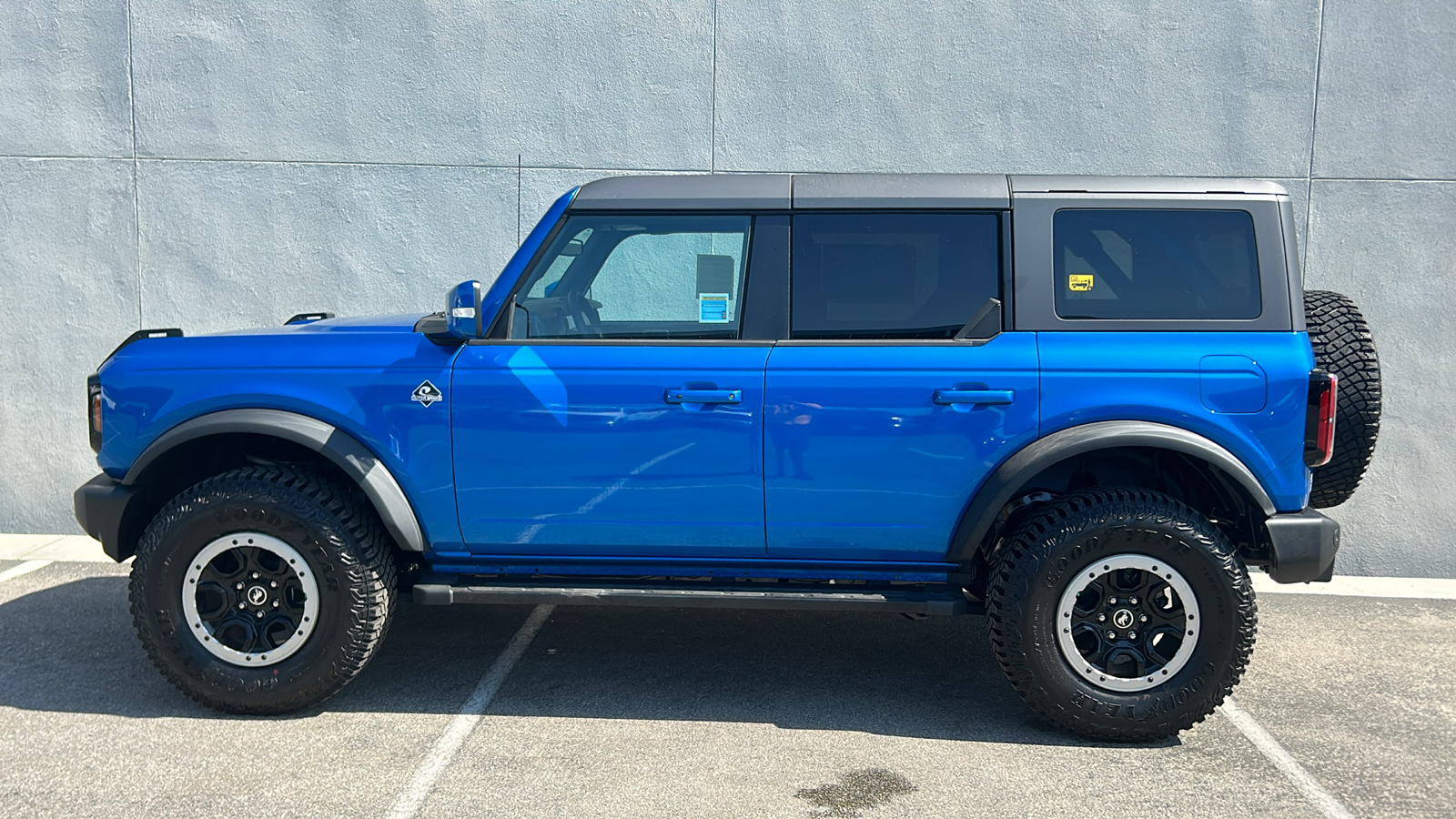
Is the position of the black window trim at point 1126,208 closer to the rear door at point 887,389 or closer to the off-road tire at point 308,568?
the rear door at point 887,389

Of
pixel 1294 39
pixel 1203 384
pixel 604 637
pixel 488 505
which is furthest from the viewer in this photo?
pixel 1294 39

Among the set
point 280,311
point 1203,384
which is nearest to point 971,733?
point 1203,384

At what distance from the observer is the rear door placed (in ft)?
13.0

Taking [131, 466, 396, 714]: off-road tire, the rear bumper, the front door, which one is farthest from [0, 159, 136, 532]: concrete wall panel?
the rear bumper

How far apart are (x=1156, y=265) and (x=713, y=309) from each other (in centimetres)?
160

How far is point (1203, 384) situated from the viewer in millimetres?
3900

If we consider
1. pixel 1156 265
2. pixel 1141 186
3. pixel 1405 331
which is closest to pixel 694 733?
pixel 1156 265

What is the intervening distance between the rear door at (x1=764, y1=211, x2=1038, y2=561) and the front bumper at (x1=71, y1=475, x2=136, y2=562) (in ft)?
8.04

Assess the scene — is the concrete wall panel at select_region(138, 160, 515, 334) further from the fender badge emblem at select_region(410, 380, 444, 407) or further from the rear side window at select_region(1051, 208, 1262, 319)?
the rear side window at select_region(1051, 208, 1262, 319)

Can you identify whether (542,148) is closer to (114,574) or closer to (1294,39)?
(114,574)

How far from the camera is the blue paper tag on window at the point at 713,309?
416 cm

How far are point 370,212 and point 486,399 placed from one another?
337 cm

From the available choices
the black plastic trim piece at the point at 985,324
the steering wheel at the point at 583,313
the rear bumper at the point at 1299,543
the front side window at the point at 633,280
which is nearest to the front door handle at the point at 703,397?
the front side window at the point at 633,280

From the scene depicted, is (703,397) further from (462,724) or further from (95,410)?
(95,410)
